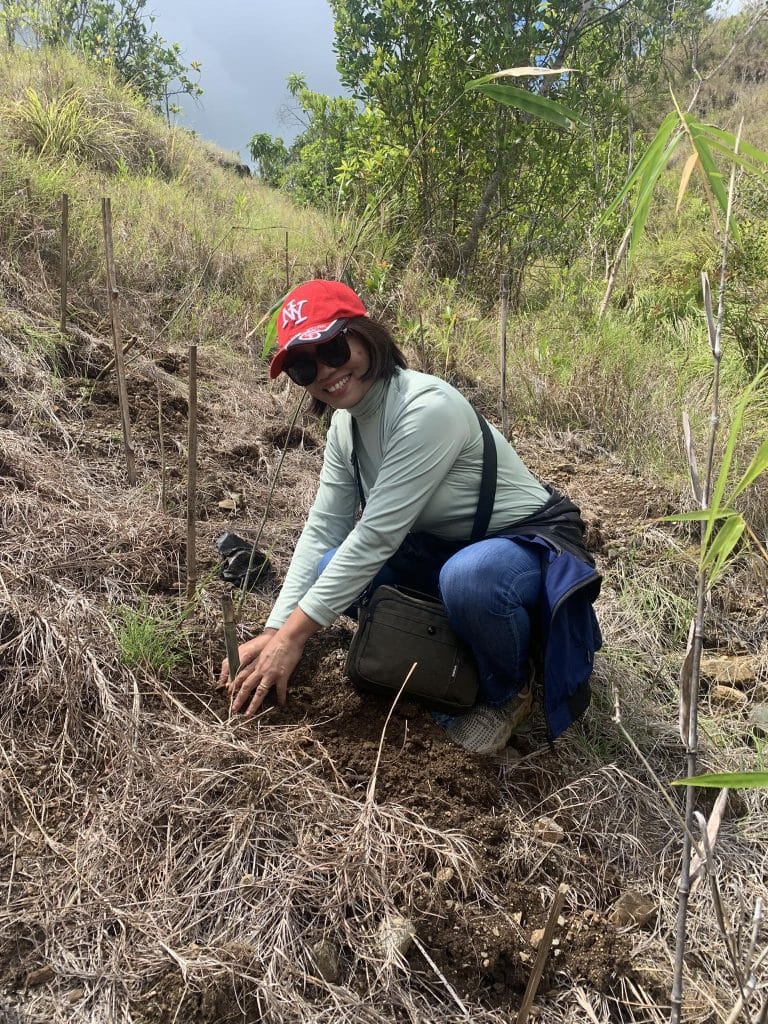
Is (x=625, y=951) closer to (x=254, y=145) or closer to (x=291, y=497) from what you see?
(x=291, y=497)

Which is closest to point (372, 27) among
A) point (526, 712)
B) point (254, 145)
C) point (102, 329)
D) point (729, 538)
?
point (102, 329)

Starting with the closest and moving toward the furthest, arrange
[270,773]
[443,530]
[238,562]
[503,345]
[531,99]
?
1. [531,99]
2. [270,773]
3. [443,530]
4. [238,562]
5. [503,345]

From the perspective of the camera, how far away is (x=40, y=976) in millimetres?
1291

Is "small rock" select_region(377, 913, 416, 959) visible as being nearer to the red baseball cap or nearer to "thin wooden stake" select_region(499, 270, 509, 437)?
the red baseball cap

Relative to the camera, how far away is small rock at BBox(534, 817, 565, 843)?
1647 millimetres

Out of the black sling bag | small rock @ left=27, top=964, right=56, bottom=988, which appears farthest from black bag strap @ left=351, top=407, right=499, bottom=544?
small rock @ left=27, top=964, right=56, bottom=988

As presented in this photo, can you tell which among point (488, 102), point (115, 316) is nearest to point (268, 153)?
point (488, 102)

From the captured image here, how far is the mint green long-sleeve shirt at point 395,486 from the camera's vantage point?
5.60 ft

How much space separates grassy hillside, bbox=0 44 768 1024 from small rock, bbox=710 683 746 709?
0.01 m

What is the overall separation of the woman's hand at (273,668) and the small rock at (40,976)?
621 millimetres

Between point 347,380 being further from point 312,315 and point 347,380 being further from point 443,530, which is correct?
point 443,530

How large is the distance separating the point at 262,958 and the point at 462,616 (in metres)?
0.85

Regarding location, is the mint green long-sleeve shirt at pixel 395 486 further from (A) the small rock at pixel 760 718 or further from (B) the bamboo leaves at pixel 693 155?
(A) the small rock at pixel 760 718

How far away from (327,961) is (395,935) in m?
0.14
